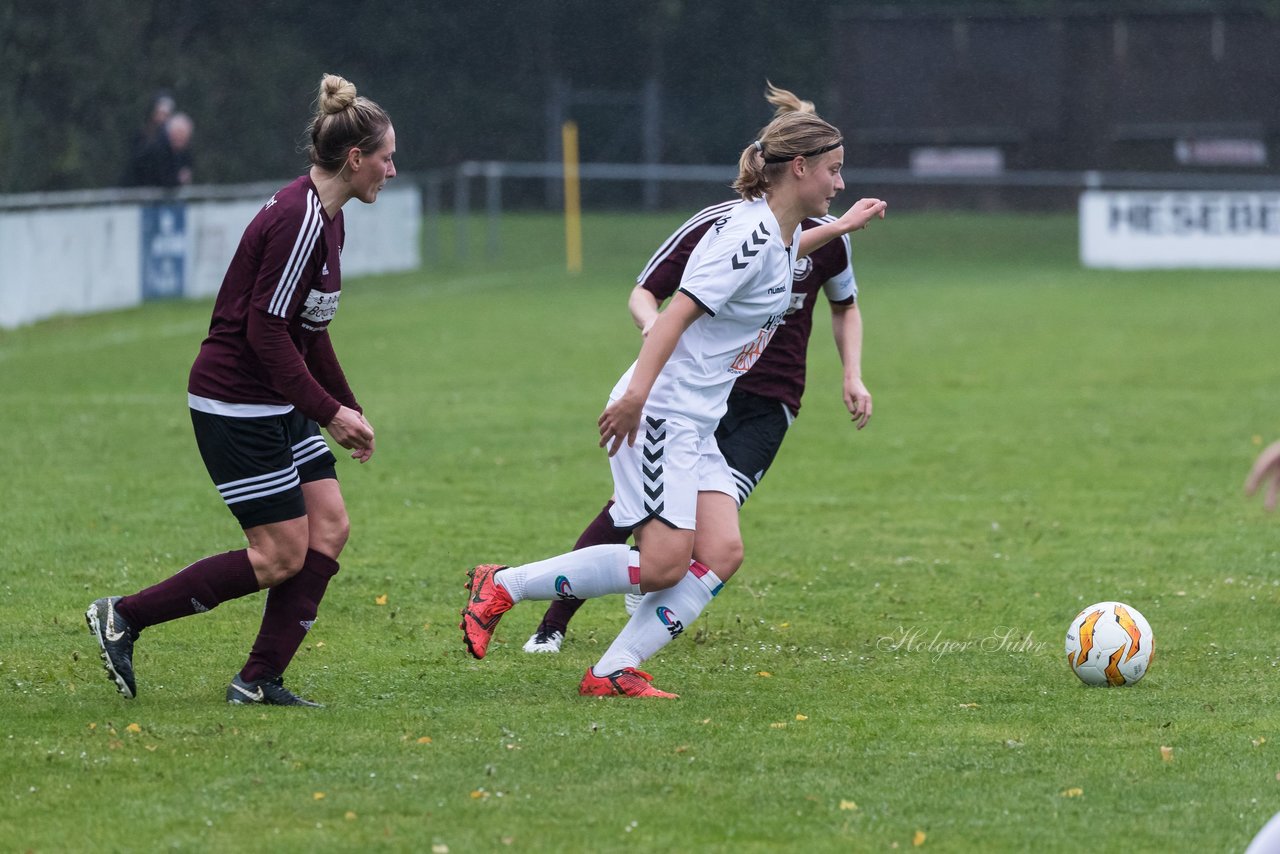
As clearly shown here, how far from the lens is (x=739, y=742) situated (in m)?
5.32

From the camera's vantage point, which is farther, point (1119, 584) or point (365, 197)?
point (1119, 584)

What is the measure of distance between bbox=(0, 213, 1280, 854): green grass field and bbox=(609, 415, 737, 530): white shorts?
0.60 meters

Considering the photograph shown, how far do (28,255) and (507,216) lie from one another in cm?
2253

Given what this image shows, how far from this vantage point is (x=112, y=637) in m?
5.55

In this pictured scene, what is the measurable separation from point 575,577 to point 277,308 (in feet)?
4.18

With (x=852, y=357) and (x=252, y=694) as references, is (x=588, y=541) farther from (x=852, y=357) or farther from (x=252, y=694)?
(x=252, y=694)

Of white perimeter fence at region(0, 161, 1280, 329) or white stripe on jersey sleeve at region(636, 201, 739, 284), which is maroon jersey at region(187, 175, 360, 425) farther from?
white perimeter fence at region(0, 161, 1280, 329)

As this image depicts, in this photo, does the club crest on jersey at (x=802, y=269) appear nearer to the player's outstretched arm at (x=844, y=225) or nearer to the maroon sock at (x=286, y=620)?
the player's outstretched arm at (x=844, y=225)

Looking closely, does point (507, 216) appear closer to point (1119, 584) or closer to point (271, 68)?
point (271, 68)

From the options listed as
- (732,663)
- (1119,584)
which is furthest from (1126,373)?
(732,663)

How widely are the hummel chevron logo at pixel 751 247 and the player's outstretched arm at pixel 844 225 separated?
448 millimetres

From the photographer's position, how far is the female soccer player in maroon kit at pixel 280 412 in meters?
5.29

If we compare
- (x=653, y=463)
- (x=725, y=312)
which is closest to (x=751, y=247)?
(x=725, y=312)

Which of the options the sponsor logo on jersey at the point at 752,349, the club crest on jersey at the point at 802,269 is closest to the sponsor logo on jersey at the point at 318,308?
the sponsor logo on jersey at the point at 752,349
